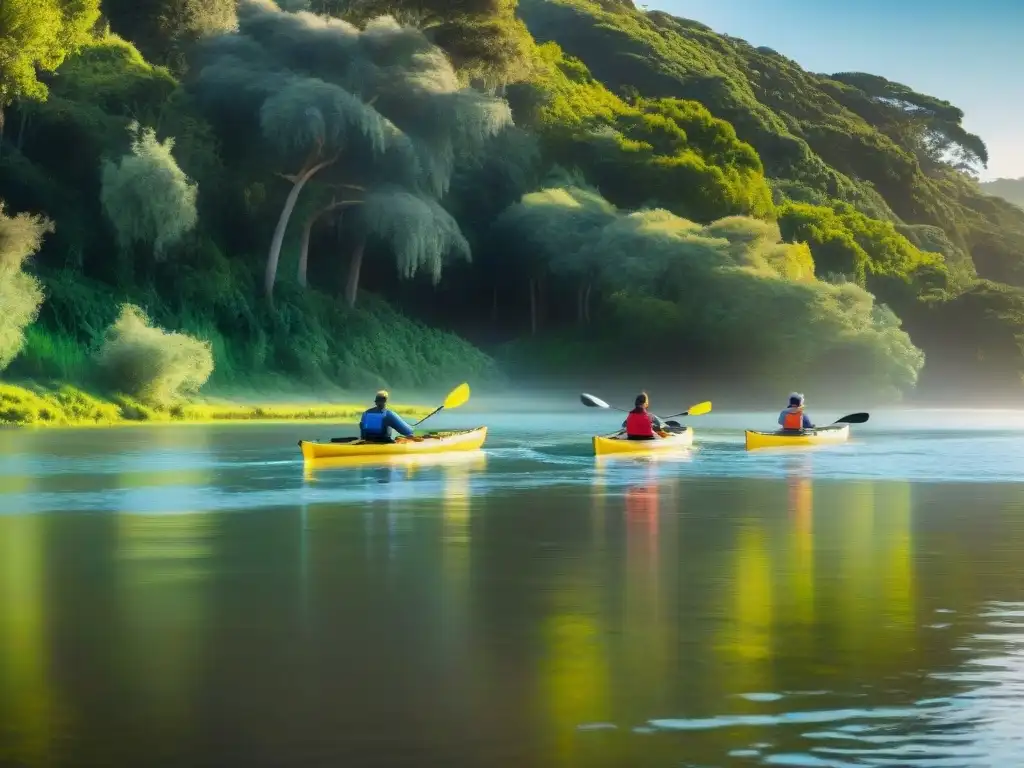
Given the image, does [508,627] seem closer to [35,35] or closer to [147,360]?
[147,360]

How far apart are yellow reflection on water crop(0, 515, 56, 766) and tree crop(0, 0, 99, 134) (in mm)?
33529

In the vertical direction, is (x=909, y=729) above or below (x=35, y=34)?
below

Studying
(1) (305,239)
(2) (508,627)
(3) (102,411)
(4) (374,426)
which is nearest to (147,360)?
(3) (102,411)

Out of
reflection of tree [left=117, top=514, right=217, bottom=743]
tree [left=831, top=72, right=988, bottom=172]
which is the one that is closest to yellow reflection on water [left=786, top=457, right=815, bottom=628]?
reflection of tree [left=117, top=514, right=217, bottom=743]

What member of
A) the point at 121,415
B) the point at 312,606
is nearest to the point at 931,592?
the point at 312,606

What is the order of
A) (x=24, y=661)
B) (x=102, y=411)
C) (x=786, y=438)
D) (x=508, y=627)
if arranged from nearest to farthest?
(x=24, y=661) < (x=508, y=627) < (x=786, y=438) < (x=102, y=411)

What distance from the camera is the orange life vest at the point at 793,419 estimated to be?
39.0 meters

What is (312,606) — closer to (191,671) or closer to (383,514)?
(191,671)

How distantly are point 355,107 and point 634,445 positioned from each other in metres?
27.7

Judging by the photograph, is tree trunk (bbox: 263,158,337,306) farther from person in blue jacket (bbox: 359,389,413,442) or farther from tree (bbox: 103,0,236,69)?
person in blue jacket (bbox: 359,389,413,442)

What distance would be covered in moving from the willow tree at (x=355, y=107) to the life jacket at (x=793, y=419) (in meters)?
24.8

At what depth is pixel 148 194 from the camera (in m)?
54.5

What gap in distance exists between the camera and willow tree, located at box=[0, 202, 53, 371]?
46469 millimetres

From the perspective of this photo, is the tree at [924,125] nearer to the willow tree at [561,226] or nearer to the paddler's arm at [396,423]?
the willow tree at [561,226]
